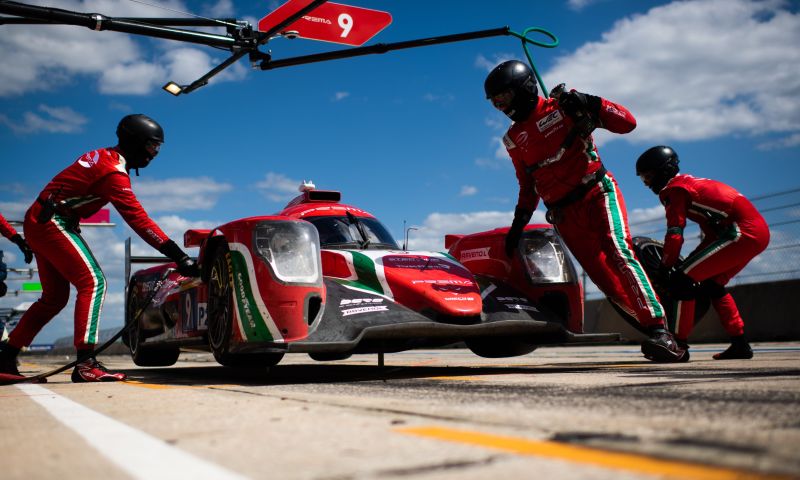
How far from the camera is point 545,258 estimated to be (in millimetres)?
5961

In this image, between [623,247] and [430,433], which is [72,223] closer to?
[623,247]

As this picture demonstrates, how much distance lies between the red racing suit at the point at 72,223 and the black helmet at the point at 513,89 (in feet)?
8.67

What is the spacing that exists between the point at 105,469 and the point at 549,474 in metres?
1.02

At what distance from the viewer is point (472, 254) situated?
6352 millimetres

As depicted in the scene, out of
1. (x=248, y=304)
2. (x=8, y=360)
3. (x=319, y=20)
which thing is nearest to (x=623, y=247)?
(x=248, y=304)

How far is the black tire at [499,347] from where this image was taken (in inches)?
261

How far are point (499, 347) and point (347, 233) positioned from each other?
1861 mm

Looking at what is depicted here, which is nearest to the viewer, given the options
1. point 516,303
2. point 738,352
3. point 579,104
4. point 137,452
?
point 137,452

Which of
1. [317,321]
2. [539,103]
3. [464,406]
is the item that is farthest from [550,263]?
[464,406]

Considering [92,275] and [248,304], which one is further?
[92,275]

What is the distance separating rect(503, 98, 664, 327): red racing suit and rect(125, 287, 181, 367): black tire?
402 centimetres

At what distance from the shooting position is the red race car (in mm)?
4648

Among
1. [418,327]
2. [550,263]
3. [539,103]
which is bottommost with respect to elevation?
[418,327]

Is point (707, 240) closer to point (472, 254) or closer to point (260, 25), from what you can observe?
point (472, 254)
